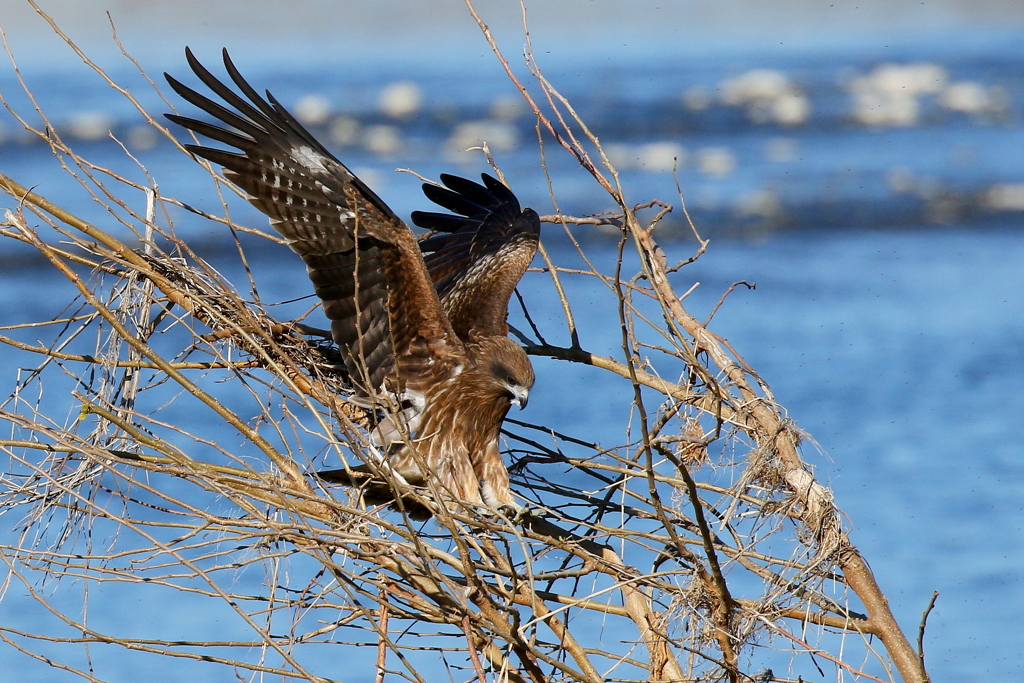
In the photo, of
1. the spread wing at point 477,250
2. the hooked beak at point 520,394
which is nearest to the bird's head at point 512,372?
the hooked beak at point 520,394

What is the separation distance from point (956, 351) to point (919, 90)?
11153mm

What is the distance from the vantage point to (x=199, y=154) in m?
3.36

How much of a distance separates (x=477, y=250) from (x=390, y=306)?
1.00 meters

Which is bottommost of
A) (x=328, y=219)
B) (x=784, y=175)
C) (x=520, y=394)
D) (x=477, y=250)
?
(x=520, y=394)

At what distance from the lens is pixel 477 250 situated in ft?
15.4

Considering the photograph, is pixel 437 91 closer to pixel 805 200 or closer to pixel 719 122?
pixel 719 122

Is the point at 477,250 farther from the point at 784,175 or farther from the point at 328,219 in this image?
the point at 784,175

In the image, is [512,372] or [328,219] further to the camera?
[512,372]

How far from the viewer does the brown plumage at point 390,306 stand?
3553 millimetres

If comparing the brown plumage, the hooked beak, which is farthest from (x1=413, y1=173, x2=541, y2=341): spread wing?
the hooked beak

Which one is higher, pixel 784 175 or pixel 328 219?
pixel 784 175

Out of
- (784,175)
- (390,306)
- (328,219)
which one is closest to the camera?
(328,219)

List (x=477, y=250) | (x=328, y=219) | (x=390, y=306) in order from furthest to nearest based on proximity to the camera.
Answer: (x=477, y=250), (x=390, y=306), (x=328, y=219)

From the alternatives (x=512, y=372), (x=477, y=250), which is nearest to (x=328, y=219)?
(x=512, y=372)
